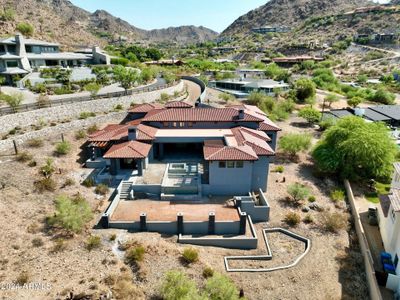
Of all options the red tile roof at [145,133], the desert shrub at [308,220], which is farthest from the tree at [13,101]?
the desert shrub at [308,220]

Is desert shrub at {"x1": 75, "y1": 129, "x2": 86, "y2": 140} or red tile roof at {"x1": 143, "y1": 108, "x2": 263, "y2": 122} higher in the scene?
red tile roof at {"x1": 143, "y1": 108, "x2": 263, "y2": 122}

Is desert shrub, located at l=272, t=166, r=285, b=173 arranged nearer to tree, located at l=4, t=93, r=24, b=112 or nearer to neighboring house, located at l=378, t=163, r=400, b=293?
neighboring house, located at l=378, t=163, r=400, b=293

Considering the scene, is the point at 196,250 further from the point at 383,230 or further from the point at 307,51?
the point at 307,51

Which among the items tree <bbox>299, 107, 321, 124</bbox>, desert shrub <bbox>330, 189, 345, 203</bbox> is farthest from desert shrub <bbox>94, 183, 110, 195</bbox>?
tree <bbox>299, 107, 321, 124</bbox>

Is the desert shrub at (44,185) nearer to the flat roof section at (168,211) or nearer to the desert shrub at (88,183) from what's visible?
the desert shrub at (88,183)

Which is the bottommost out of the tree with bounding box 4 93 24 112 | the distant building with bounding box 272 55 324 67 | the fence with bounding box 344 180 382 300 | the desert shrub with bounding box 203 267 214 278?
the fence with bounding box 344 180 382 300

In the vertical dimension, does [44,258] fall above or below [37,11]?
below

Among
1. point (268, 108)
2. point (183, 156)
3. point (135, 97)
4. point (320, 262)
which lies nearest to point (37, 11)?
point (135, 97)
